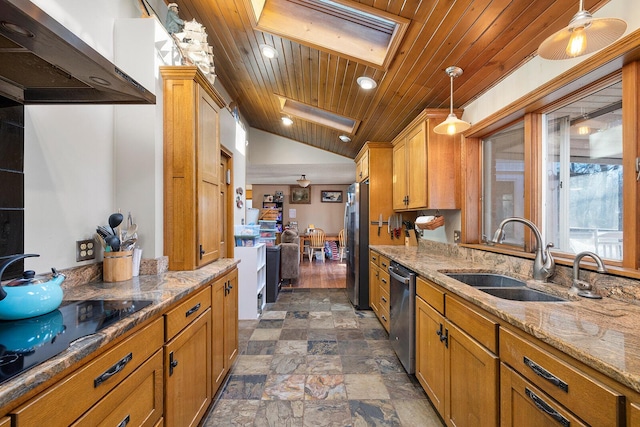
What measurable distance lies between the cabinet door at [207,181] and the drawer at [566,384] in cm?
174

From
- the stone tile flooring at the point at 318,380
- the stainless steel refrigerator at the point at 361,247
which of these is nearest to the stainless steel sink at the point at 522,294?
the stone tile flooring at the point at 318,380

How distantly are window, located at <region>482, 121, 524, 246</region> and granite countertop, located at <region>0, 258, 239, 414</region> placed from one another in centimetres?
215

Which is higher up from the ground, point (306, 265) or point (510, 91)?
point (510, 91)

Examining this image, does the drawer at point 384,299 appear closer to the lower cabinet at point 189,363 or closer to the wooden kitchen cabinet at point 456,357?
the wooden kitchen cabinet at point 456,357

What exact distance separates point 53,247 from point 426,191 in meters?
2.57

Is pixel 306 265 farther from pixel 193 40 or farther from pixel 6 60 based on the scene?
pixel 6 60

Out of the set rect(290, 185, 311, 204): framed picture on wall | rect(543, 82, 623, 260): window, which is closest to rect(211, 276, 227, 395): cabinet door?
rect(543, 82, 623, 260): window

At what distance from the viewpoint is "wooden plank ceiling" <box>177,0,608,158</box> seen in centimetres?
149

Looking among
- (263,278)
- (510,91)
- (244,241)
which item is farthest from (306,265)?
(510,91)

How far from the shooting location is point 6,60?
0.92 meters

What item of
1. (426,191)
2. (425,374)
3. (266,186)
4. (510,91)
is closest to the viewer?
(425,374)

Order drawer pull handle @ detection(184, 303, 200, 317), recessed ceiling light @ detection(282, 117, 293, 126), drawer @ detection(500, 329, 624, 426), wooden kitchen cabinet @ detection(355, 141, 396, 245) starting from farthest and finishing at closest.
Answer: recessed ceiling light @ detection(282, 117, 293, 126) → wooden kitchen cabinet @ detection(355, 141, 396, 245) → drawer pull handle @ detection(184, 303, 200, 317) → drawer @ detection(500, 329, 624, 426)

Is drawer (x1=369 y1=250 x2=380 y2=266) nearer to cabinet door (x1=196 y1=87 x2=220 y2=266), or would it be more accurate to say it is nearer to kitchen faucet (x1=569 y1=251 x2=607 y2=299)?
cabinet door (x1=196 y1=87 x2=220 y2=266)

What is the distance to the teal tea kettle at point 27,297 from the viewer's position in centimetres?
85
